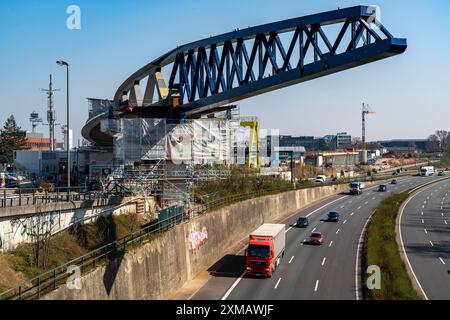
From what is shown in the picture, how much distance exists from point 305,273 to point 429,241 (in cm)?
1757

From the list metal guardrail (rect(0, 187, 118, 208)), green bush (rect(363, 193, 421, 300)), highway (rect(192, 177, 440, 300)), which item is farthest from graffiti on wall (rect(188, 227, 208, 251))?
green bush (rect(363, 193, 421, 300))

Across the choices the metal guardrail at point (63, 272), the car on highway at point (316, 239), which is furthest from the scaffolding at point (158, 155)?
the car on highway at point (316, 239)

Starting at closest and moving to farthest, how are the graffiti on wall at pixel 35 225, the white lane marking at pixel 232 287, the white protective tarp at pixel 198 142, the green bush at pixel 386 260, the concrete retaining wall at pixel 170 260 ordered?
the concrete retaining wall at pixel 170 260, the graffiti on wall at pixel 35 225, the green bush at pixel 386 260, the white lane marking at pixel 232 287, the white protective tarp at pixel 198 142

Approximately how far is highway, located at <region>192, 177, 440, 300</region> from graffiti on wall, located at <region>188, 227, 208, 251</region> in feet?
6.60

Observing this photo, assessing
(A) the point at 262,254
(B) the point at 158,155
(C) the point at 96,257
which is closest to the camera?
(C) the point at 96,257

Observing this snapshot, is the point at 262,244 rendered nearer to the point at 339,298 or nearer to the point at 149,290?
the point at 339,298

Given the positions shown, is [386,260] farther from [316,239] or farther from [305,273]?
[316,239]

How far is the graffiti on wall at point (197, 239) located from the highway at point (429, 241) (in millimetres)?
13428

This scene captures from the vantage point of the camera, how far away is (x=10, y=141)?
90.7 metres

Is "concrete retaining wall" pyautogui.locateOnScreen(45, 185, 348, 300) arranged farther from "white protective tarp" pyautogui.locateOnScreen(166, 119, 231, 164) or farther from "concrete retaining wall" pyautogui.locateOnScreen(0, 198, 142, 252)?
"white protective tarp" pyautogui.locateOnScreen(166, 119, 231, 164)

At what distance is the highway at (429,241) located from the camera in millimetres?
29562

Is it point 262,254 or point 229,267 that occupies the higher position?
point 262,254

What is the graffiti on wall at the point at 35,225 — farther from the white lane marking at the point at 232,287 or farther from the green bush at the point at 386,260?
the green bush at the point at 386,260

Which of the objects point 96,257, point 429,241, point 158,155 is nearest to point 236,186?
point 158,155
